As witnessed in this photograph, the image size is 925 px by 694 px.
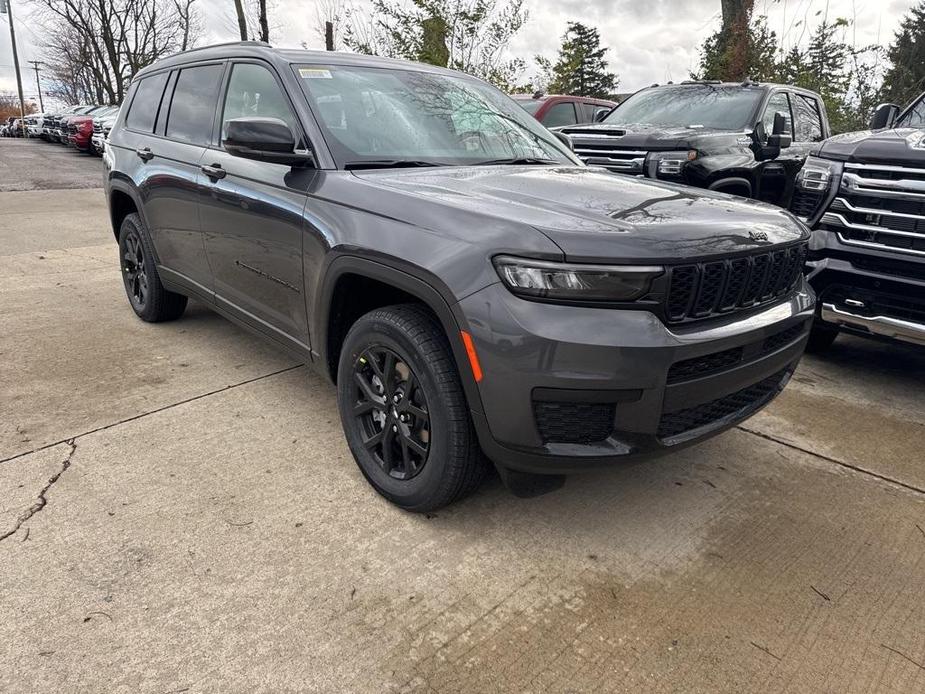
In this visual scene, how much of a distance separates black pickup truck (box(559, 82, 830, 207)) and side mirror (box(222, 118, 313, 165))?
156 inches

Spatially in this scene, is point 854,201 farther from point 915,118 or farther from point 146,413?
point 146,413

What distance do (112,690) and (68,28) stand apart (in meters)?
55.0

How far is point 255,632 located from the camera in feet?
6.29

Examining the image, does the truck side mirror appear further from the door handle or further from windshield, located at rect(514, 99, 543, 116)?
the door handle

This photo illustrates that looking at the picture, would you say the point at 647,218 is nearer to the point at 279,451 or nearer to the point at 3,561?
the point at 279,451

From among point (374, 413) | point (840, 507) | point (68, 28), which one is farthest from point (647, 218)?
point (68, 28)

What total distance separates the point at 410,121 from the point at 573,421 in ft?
5.64

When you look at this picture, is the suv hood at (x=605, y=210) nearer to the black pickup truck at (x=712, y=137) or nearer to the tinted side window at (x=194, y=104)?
the tinted side window at (x=194, y=104)

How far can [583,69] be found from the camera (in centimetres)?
2845

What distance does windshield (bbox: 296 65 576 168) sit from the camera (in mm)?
2791

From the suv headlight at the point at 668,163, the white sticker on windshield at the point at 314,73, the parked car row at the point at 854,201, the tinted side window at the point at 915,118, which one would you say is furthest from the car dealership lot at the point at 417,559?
the suv headlight at the point at 668,163

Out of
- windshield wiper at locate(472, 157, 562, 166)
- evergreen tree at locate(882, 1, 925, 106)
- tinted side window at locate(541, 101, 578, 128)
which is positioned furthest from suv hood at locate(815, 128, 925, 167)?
evergreen tree at locate(882, 1, 925, 106)

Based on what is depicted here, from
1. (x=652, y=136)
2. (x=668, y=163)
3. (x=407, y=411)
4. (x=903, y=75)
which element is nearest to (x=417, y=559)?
(x=407, y=411)

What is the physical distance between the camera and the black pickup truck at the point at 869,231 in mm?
3449
